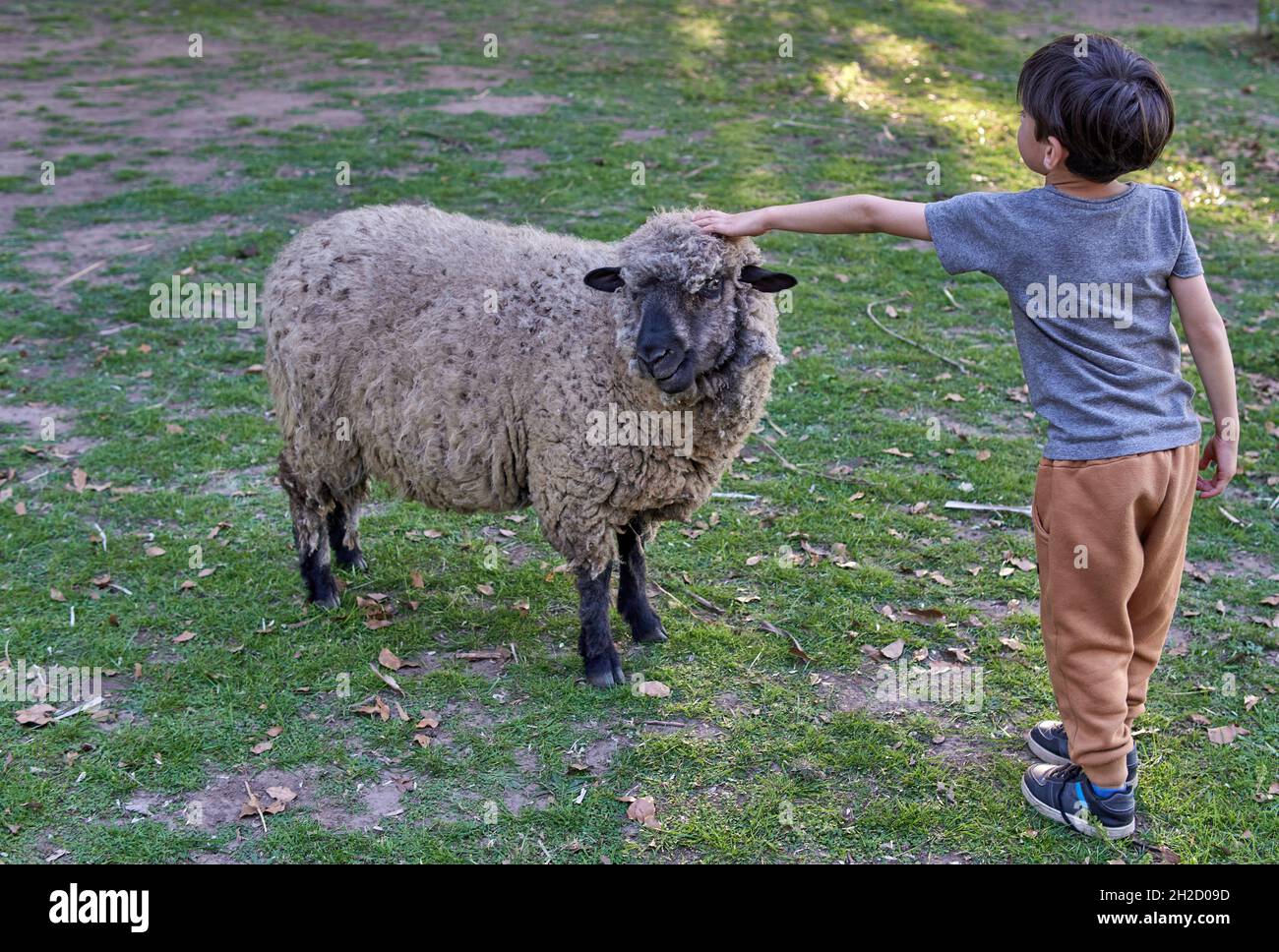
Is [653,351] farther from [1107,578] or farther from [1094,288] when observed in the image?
[1107,578]

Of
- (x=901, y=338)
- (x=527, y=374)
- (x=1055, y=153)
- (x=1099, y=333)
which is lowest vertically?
(x=901, y=338)

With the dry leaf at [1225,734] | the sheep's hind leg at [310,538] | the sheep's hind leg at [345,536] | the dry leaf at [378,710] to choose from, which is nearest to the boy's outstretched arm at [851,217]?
the dry leaf at [1225,734]

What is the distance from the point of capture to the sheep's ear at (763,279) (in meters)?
4.50

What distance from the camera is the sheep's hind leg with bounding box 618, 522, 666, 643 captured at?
5.26 meters

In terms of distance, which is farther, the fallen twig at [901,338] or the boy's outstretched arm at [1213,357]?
the fallen twig at [901,338]

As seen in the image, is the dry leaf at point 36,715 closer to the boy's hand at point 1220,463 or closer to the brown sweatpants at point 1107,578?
the brown sweatpants at point 1107,578

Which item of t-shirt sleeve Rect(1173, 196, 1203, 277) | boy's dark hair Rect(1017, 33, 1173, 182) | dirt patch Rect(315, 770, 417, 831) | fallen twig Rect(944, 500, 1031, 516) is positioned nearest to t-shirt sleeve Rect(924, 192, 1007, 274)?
boy's dark hair Rect(1017, 33, 1173, 182)

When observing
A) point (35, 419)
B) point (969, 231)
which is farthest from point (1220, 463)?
point (35, 419)

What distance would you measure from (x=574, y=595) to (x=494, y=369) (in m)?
1.42

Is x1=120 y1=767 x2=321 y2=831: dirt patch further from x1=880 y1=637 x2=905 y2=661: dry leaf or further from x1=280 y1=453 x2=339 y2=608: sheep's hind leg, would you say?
Result: x1=880 y1=637 x2=905 y2=661: dry leaf

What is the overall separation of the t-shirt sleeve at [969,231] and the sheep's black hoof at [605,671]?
7.69 feet

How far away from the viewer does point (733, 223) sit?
424cm

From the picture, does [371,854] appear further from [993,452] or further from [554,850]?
[993,452]
